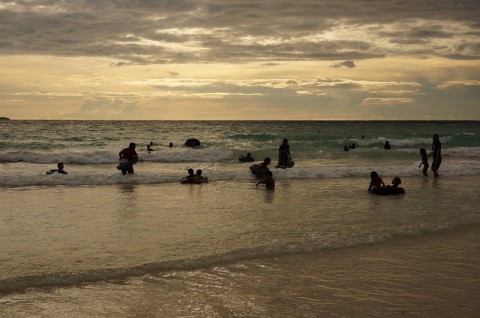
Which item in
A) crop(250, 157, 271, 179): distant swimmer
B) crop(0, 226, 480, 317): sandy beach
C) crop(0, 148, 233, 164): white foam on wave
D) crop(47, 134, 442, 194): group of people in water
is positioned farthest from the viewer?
crop(0, 148, 233, 164): white foam on wave

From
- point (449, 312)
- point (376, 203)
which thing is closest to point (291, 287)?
point (449, 312)

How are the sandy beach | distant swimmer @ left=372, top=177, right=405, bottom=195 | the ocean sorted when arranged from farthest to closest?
distant swimmer @ left=372, top=177, right=405, bottom=195, the ocean, the sandy beach

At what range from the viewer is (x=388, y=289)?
7078 mm

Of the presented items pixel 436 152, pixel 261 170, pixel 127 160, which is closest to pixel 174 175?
pixel 127 160

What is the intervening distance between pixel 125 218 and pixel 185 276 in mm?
5042

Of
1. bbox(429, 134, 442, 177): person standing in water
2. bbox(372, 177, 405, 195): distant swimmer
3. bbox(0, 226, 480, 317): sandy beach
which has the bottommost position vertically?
bbox(0, 226, 480, 317): sandy beach

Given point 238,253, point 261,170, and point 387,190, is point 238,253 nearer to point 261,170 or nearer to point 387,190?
point 387,190

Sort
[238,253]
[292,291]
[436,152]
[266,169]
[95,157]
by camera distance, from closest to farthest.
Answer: [292,291]
[238,253]
[266,169]
[436,152]
[95,157]

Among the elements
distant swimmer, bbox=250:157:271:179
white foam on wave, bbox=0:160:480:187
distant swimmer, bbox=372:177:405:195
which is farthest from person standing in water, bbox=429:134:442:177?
distant swimmer, bbox=250:157:271:179

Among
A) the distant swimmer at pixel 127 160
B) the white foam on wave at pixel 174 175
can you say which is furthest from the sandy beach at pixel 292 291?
the distant swimmer at pixel 127 160

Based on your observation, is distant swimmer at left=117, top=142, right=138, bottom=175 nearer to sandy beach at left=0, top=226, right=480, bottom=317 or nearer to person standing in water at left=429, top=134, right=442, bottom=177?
person standing in water at left=429, top=134, right=442, bottom=177

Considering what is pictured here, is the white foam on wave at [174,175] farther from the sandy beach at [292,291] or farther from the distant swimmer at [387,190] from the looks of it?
the sandy beach at [292,291]

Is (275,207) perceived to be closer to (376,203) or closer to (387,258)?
(376,203)

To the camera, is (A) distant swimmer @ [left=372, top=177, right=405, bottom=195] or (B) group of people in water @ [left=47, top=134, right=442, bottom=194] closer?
(A) distant swimmer @ [left=372, top=177, right=405, bottom=195]
